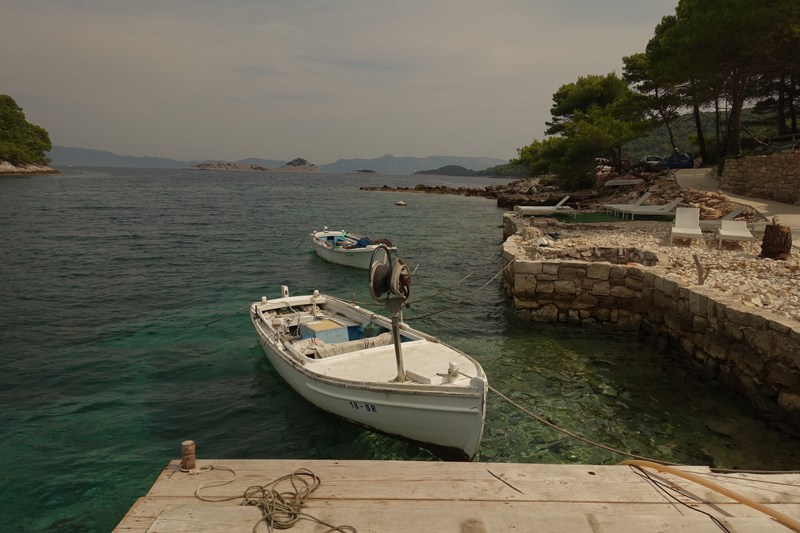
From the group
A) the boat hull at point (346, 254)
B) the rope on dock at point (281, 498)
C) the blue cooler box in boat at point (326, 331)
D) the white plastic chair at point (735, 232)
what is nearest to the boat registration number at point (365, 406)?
the rope on dock at point (281, 498)

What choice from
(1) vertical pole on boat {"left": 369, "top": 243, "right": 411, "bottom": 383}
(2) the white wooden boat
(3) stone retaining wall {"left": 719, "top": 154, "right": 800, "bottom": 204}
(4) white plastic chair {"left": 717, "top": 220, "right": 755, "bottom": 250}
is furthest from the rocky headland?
(1) vertical pole on boat {"left": 369, "top": 243, "right": 411, "bottom": 383}

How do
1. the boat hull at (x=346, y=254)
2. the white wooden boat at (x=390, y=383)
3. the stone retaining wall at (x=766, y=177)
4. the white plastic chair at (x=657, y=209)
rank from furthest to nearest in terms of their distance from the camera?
the white plastic chair at (x=657, y=209)
the boat hull at (x=346, y=254)
the stone retaining wall at (x=766, y=177)
the white wooden boat at (x=390, y=383)

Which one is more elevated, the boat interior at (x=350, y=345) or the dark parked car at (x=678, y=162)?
the dark parked car at (x=678, y=162)

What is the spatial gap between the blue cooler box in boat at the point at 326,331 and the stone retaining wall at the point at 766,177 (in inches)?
756

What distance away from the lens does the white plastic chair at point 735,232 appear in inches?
455

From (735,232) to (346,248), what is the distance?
1346 cm

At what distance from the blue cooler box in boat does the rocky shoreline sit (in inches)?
4065

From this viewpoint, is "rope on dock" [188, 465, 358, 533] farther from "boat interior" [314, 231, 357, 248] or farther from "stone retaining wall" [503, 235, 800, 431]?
"boat interior" [314, 231, 357, 248]

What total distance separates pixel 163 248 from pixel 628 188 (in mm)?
29132

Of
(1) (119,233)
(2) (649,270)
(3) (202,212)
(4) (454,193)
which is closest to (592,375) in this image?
(2) (649,270)

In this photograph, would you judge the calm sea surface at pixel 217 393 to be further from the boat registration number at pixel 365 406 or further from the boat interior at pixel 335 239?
the boat interior at pixel 335 239

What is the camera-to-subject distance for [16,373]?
8.91 metres

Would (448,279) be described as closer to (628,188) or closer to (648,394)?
(648,394)

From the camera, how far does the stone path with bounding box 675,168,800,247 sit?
45.6ft
